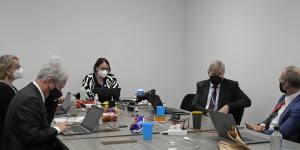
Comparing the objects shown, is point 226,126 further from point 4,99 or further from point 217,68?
point 4,99

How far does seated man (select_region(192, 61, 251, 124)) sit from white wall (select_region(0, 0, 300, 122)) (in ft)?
1.41

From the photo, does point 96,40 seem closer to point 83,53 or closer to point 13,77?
point 83,53

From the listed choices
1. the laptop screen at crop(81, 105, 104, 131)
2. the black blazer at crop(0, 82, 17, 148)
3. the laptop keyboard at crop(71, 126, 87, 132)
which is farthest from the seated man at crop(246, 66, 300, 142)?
the black blazer at crop(0, 82, 17, 148)

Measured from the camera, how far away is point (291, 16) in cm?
440

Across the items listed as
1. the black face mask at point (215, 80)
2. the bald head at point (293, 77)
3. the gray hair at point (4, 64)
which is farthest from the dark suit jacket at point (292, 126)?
the gray hair at point (4, 64)

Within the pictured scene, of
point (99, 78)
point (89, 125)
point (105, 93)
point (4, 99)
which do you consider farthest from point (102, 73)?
point (89, 125)

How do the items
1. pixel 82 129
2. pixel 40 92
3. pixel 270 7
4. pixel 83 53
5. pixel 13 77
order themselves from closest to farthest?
pixel 40 92 < pixel 82 129 < pixel 13 77 < pixel 270 7 < pixel 83 53

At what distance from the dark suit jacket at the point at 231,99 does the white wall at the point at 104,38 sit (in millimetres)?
2156

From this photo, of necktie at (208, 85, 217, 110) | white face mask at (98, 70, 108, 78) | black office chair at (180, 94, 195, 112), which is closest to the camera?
necktie at (208, 85, 217, 110)

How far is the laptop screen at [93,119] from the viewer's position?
10.2 feet

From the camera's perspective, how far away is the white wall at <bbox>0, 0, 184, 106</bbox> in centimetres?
605

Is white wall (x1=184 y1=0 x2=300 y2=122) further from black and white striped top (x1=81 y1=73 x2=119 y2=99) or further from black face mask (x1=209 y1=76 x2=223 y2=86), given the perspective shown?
black and white striped top (x1=81 y1=73 x2=119 y2=99)

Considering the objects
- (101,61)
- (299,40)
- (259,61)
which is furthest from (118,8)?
(299,40)

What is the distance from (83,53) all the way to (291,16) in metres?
3.55
